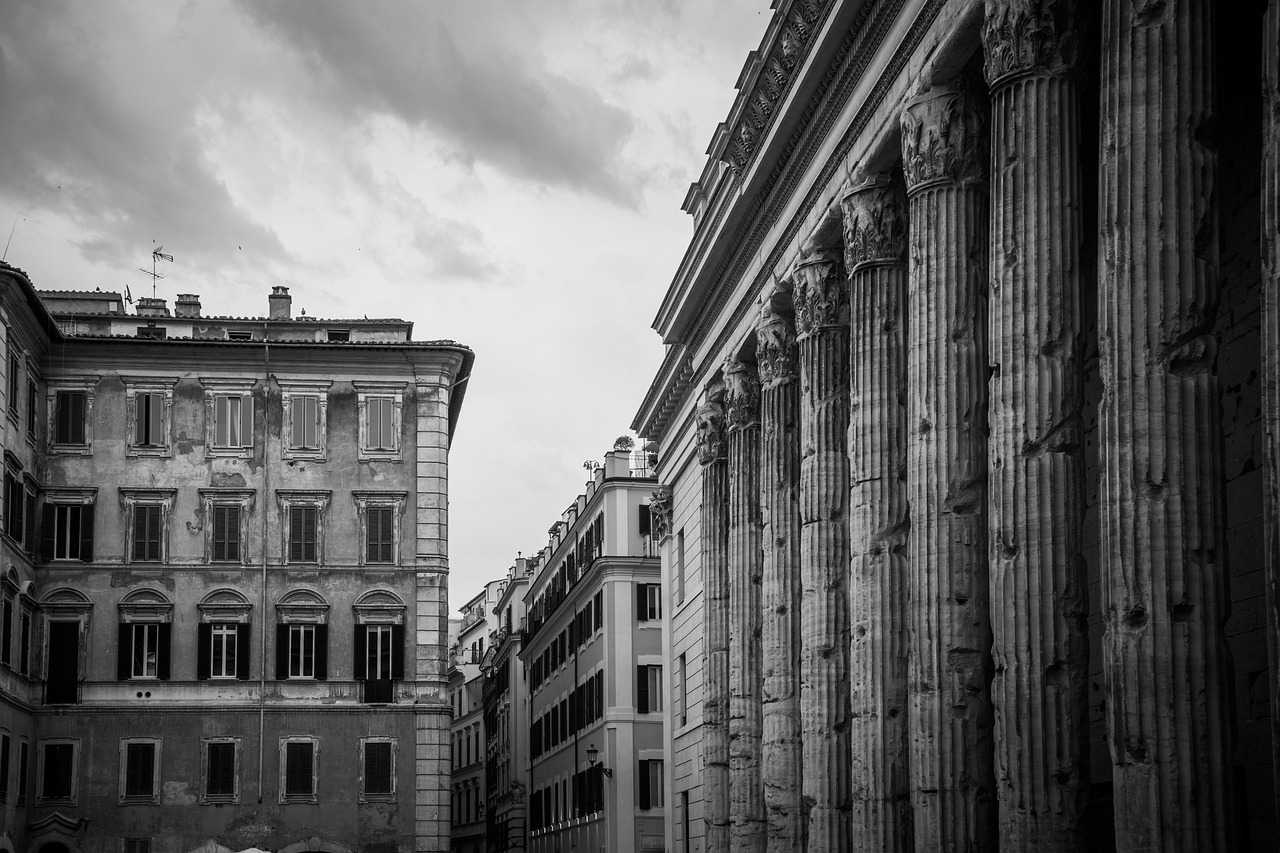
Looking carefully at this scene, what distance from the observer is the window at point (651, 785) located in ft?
220

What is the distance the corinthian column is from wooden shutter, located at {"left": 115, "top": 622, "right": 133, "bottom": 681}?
35.4 meters

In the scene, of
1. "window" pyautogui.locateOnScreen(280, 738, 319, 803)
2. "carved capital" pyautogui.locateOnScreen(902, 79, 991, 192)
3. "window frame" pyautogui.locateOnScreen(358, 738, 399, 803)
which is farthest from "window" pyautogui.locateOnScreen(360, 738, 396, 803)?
"carved capital" pyautogui.locateOnScreen(902, 79, 991, 192)

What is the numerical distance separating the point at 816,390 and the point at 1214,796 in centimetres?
1465

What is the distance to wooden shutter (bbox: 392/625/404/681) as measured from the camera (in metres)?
54.0

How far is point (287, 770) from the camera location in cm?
5259

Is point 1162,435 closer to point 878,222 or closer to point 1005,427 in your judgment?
point 1005,427

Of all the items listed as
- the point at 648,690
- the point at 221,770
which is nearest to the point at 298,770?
the point at 221,770

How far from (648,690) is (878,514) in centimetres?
4303

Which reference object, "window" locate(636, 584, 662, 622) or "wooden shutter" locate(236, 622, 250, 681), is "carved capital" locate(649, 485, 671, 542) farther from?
"window" locate(636, 584, 662, 622)

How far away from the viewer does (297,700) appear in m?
53.3

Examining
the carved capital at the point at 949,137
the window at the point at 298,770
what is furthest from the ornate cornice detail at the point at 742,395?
the window at the point at 298,770

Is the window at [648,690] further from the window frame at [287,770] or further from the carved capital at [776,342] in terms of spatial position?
the carved capital at [776,342]

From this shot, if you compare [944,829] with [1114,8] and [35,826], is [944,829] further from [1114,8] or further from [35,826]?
[35,826]

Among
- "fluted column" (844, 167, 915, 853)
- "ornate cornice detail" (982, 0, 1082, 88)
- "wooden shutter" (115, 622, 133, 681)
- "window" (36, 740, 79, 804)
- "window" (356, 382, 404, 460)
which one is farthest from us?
"window" (356, 382, 404, 460)
